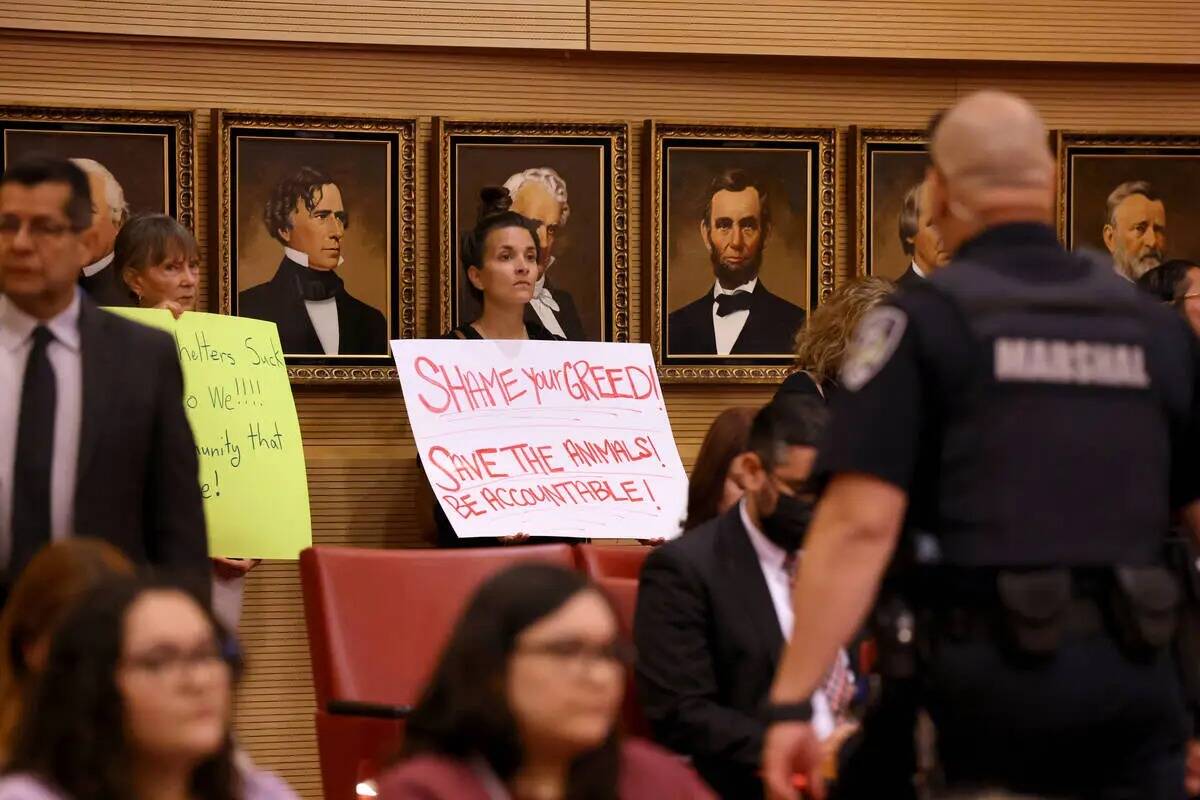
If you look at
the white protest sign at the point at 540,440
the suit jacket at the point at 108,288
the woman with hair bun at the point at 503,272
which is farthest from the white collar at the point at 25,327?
the woman with hair bun at the point at 503,272

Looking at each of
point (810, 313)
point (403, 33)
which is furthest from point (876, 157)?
→ point (403, 33)

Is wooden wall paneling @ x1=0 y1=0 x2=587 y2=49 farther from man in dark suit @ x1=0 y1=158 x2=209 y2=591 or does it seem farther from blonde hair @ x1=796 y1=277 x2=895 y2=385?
man in dark suit @ x1=0 y1=158 x2=209 y2=591

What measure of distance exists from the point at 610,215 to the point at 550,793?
15.6ft

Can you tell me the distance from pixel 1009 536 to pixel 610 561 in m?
2.33

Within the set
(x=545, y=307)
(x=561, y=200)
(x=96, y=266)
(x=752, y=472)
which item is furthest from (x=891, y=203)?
(x=752, y=472)

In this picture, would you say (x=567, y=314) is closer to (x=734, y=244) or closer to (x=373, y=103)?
(x=734, y=244)

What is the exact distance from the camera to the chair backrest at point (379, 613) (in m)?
4.71

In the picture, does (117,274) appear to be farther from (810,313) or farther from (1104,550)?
(1104,550)

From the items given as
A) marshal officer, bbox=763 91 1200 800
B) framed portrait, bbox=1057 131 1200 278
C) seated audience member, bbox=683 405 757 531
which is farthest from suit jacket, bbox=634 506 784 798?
framed portrait, bbox=1057 131 1200 278

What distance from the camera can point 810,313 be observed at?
741cm

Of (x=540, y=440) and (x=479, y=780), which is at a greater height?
(x=540, y=440)

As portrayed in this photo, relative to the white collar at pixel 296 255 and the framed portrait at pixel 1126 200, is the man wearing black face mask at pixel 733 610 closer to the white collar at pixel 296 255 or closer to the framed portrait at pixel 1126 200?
the white collar at pixel 296 255

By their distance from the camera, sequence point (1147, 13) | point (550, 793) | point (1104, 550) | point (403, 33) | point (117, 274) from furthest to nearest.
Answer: point (1147, 13)
point (403, 33)
point (117, 274)
point (1104, 550)
point (550, 793)

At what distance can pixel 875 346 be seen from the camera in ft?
9.68
